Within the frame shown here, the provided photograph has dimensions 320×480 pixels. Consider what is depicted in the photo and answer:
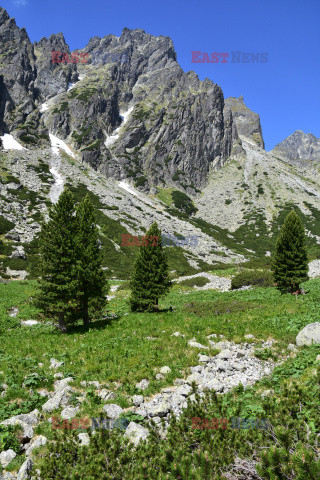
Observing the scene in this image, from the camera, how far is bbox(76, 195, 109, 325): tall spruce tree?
17.0 m

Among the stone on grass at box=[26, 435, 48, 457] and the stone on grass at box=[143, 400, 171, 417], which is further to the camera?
the stone on grass at box=[143, 400, 171, 417]

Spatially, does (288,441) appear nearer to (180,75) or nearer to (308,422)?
(308,422)

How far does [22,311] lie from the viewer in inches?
897

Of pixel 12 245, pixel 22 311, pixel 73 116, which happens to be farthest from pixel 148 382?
pixel 73 116

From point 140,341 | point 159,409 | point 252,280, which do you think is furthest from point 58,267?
point 252,280

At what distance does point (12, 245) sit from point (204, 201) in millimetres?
108827

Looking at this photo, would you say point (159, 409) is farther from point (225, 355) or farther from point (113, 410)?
point (225, 355)

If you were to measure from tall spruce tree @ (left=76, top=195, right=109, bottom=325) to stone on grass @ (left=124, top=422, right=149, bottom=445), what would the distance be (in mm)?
11334

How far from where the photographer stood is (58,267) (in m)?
15.8

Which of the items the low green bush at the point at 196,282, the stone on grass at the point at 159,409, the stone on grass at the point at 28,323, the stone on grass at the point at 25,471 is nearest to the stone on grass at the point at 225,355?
the stone on grass at the point at 159,409

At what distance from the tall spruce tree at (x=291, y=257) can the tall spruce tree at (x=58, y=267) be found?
19.0 m

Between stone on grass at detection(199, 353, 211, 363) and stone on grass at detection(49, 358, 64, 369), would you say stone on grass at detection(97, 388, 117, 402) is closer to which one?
stone on grass at detection(49, 358, 64, 369)

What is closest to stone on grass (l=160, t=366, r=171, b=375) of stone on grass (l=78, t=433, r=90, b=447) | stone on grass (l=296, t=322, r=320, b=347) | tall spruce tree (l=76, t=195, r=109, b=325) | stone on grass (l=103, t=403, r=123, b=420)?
stone on grass (l=103, t=403, r=123, b=420)

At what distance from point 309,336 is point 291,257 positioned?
16.4 meters
